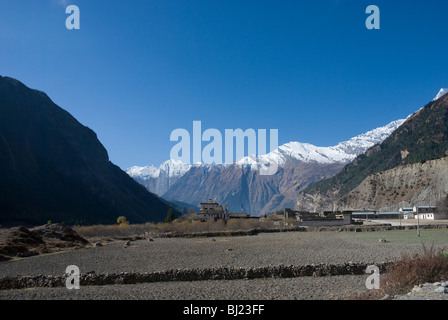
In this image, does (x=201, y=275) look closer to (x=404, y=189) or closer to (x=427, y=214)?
(x=427, y=214)

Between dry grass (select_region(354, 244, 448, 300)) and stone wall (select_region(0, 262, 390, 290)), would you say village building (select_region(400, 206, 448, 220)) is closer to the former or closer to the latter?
stone wall (select_region(0, 262, 390, 290))

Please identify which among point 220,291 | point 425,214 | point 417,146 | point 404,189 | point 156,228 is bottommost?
point 156,228

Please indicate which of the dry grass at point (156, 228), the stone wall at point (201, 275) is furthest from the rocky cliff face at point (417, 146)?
the stone wall at point (201, 275)

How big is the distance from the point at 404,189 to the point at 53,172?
432ft

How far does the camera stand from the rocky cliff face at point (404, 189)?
104062 millimetres

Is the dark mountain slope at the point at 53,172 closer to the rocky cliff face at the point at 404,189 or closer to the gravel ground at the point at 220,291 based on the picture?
the gravel ground at the point at 220,291

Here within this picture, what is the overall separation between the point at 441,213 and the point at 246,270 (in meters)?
85.4

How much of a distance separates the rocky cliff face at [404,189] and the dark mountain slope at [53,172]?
92987mm

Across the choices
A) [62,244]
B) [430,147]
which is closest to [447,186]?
Result: [430,147]

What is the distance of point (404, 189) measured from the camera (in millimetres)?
120500

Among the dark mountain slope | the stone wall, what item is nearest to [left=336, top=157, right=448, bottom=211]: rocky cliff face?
the dark mountain slope

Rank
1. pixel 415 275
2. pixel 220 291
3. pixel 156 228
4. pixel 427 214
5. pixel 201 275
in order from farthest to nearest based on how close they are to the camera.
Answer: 1. pixel 427 214
2. pixel 156 228
3. pixel 201 275
4. pixel 220 291
5. pixel 415 275

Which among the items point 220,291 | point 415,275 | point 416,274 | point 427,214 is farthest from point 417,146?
point 220,291
